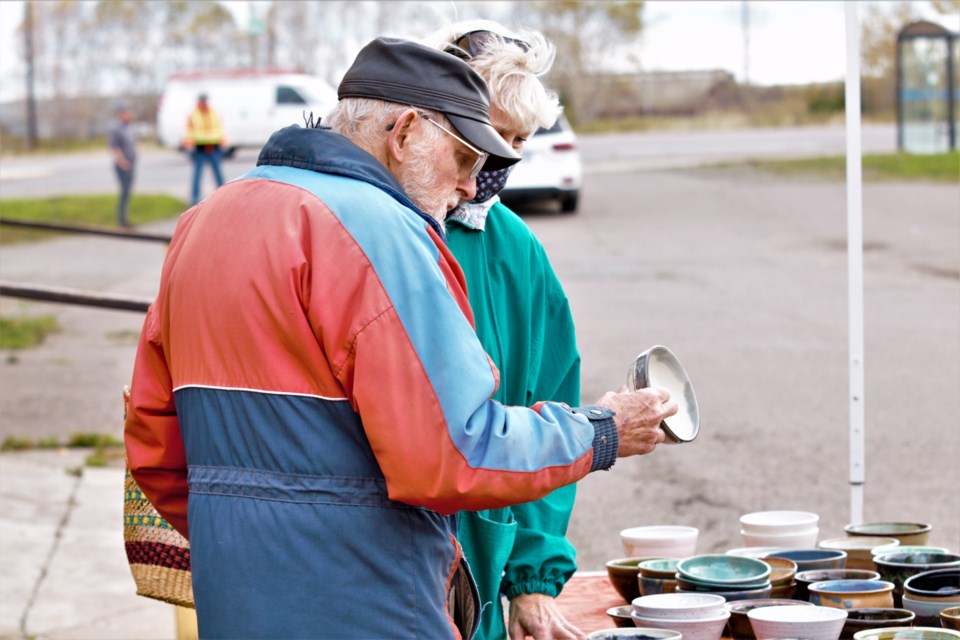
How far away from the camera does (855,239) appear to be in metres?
3.56

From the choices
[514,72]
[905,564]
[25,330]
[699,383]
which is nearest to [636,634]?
[905,564]

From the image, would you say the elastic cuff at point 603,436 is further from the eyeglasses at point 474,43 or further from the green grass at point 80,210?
the green grass at point 80,210

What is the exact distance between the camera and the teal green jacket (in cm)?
233

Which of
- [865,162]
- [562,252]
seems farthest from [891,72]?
[562,252]

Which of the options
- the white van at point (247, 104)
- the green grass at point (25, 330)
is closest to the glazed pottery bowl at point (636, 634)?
the green grass at point (25, 330)

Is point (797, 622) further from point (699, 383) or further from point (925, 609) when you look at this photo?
point (699, 383)

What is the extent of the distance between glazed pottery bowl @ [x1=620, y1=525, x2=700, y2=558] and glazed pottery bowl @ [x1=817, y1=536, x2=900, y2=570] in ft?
1.02

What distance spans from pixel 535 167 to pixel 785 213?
158 inches

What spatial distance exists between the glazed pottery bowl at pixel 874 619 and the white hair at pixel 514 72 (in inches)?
43.7

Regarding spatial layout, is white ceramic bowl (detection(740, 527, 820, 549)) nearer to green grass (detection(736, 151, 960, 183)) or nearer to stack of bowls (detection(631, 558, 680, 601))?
stack of bowls (detection(631, 558, 680, 601))

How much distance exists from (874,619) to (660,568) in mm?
535

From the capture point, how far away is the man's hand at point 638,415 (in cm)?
184

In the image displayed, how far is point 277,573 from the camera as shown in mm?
1699

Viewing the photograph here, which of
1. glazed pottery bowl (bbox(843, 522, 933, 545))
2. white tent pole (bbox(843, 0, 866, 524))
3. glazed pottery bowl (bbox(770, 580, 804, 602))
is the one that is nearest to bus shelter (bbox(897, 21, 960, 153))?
white tent pole (bbox(843, 0, 866, 524))
